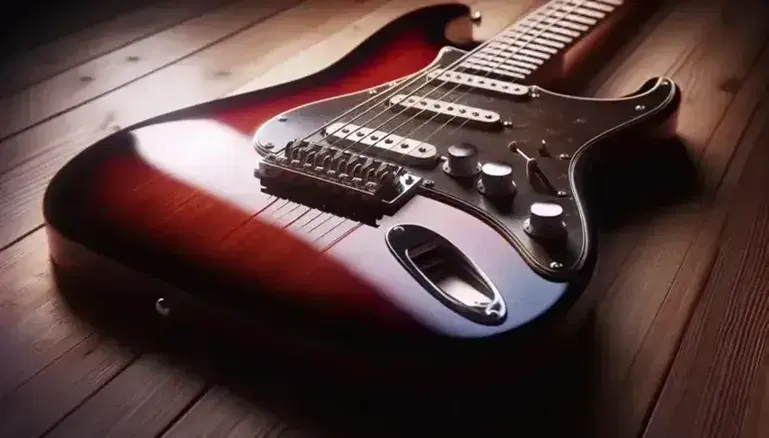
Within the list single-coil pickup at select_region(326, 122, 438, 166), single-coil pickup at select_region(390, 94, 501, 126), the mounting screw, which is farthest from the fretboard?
the mounting screw

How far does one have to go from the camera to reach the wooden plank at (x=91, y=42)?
1426mm

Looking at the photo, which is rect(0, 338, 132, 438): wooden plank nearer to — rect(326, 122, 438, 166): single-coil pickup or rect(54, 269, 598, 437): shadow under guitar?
rect(54, 269, 598, 437): shadow under guitar

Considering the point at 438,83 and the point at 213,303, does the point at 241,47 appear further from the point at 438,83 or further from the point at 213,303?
the point at 213,303

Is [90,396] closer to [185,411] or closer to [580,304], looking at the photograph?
[185,411]

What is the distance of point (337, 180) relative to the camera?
0.88 meters

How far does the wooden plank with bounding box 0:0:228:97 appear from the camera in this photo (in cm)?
143

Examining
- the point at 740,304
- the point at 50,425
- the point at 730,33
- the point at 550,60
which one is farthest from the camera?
the point at 730,33

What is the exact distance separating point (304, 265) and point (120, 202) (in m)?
0.23

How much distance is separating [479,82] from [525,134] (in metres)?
0.14

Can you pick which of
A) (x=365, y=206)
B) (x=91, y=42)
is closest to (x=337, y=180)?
(x=365, y=206)

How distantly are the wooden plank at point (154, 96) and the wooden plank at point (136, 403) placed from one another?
0.31 m

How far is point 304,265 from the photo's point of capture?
0.79 m

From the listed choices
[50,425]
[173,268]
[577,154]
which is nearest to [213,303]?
[173,268]

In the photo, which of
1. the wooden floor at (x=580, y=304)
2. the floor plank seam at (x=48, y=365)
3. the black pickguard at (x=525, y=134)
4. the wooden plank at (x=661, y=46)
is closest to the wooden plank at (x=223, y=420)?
the wooden floor at (x=580, y=304)
